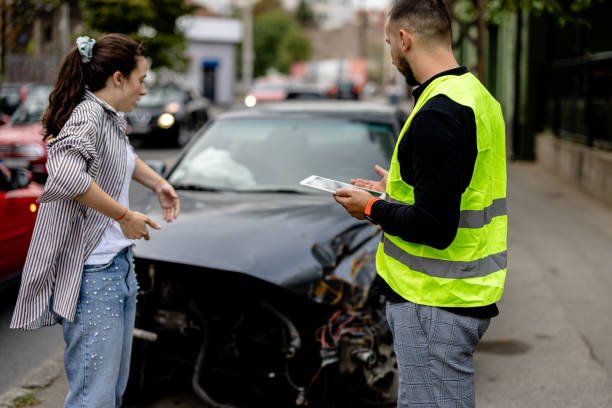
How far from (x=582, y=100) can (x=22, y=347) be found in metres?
10.9

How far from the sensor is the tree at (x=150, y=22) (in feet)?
90.1

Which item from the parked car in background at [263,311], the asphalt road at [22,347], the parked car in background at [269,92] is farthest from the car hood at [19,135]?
the parked car in background at [269,92]

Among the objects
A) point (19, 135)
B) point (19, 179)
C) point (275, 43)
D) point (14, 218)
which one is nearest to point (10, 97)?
point (19, 135)

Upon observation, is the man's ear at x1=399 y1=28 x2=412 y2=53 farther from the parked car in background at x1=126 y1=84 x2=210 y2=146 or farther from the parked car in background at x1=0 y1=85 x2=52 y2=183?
the parked car in background at x1=126 y1=84 x2=210 y2=146

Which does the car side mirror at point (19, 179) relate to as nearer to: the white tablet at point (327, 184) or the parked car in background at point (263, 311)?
the parked car in background at point (263, 311)

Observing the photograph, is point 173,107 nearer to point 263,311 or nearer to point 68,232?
point 263,311

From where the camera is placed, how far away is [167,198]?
12.2 feet

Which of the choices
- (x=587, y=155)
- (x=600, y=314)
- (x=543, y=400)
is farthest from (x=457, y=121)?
(x=587, y=155)

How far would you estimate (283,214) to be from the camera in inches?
192

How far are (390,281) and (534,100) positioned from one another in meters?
15.6

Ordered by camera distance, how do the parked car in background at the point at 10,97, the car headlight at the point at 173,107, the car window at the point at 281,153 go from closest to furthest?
the car window at the point at 281,153, the parked car in background at the point at 10,97, the car headlight at the point at 173,107

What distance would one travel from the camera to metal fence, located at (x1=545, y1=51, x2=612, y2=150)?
1266 cm

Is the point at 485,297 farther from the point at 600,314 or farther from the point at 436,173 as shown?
the point at 600,314

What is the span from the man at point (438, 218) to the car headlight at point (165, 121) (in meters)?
18.9
